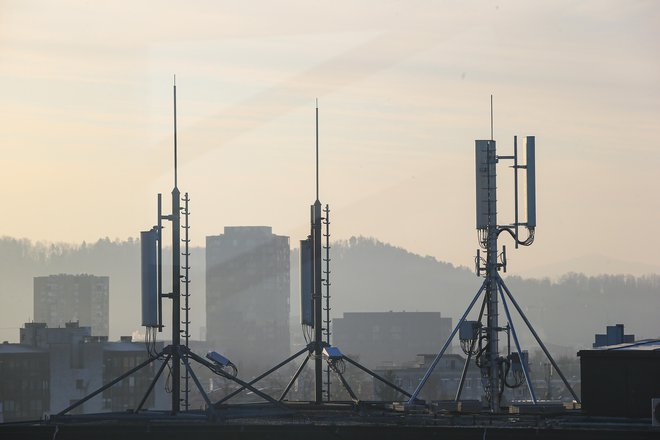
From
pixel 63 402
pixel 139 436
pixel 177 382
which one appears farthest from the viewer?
pixel 63 402

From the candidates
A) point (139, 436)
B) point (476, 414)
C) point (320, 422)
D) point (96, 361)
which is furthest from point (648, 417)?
point (96, 361)

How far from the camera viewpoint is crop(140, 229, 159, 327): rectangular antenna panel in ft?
210

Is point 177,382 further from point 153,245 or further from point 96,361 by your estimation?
point 96,361

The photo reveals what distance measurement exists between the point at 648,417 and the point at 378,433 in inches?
352

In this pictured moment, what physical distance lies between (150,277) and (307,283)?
10.7 metres

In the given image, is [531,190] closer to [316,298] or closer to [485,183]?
[485,183]

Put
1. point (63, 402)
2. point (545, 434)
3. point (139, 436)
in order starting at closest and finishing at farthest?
point (545, 434)
point (139, 436)
point (63, 402)

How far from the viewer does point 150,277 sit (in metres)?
64.2

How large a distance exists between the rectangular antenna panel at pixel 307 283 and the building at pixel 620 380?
15711mm

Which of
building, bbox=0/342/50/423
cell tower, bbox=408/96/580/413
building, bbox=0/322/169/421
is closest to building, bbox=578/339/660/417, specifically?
cell tower, bbox=408/96/580/413

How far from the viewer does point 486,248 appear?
7069 centimetres

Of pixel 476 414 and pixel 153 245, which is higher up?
pixel 153 245

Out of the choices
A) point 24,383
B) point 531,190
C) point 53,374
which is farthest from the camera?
point 24,383

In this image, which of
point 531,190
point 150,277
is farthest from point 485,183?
point 150,277
